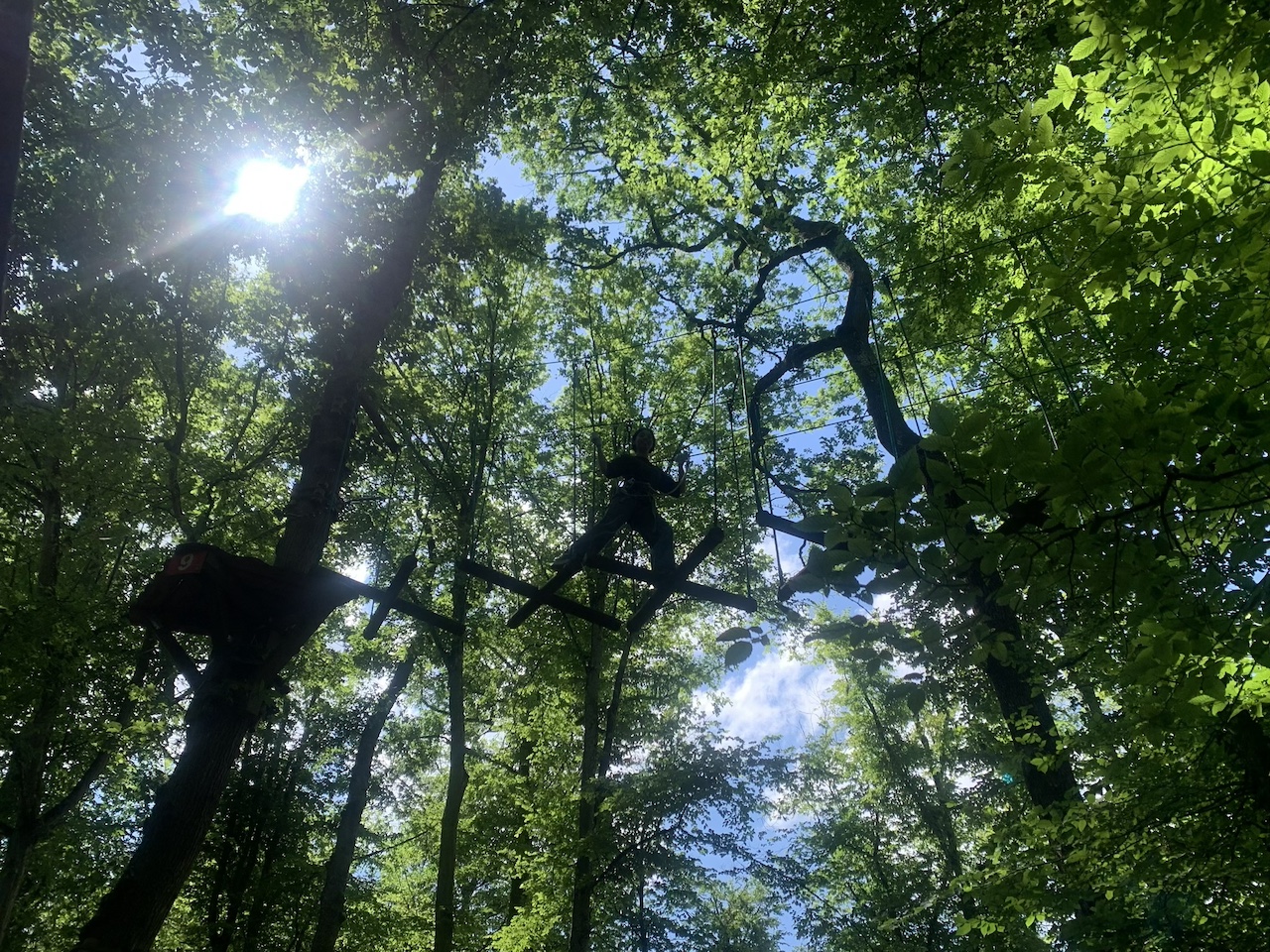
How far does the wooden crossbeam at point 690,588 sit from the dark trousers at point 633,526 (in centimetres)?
16

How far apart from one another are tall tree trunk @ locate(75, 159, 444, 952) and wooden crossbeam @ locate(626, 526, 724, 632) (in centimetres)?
242

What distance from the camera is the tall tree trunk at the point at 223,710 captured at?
4070mm

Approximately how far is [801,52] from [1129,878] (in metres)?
6.44

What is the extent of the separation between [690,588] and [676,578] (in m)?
0.23

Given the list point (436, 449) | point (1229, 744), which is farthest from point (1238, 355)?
point (436, 449)

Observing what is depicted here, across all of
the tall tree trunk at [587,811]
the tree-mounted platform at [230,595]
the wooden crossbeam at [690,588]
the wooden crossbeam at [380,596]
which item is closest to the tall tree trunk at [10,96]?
the tree-mounted platform at [230,595]

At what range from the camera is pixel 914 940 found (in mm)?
10234

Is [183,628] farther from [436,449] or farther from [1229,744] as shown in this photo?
[1229,744]

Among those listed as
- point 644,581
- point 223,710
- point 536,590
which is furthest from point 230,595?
point 644,581

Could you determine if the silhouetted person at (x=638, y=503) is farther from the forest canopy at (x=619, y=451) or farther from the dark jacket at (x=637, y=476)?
the forest canopy at (x=619, y=451)

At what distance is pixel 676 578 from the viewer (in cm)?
499

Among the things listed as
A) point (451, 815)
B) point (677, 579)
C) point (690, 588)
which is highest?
point (677, 579)

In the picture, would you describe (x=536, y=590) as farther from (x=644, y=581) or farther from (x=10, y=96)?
(x=10, y=96)

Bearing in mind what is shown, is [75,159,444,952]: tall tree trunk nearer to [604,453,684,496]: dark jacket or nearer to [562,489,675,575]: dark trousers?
[562,489,675,575]: dark trousers
